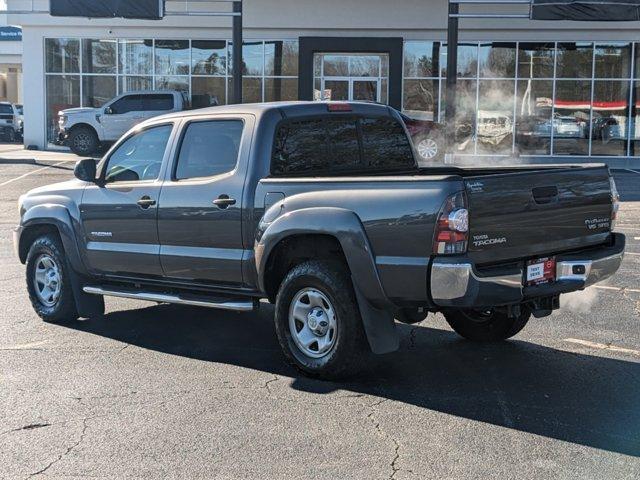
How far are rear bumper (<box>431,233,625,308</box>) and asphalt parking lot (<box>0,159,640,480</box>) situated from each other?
69 cm

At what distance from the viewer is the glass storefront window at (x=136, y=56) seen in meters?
28.7

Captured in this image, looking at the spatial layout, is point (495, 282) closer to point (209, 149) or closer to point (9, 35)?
point (209, 149)

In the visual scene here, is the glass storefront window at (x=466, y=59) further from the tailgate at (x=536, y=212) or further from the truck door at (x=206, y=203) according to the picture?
the tailgate at (x=536, y=212)

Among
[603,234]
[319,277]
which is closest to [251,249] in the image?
[319,277]

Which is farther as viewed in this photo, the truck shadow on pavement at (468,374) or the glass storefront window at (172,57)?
the glass storefront window at (172,57)

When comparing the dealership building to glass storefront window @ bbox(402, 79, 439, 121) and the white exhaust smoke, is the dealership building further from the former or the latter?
the white exhaust smoke

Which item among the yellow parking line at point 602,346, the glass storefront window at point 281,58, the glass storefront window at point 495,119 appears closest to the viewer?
the yellow parking line at point 602,346

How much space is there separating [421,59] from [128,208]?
21.9 m

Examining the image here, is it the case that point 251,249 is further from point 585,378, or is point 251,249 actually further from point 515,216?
point 585,378

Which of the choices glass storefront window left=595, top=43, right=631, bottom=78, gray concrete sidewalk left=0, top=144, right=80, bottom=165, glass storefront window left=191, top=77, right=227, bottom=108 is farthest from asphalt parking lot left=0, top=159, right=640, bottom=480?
glass storefront window left=191, top=77, right=227, bottom=108

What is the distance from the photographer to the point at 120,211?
277 inches

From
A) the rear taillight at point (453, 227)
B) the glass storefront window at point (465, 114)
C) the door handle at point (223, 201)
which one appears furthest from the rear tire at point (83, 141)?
the rear taillight at point (453, 227)

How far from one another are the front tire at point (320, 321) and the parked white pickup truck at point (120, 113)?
20.8m

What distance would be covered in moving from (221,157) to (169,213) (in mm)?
639
